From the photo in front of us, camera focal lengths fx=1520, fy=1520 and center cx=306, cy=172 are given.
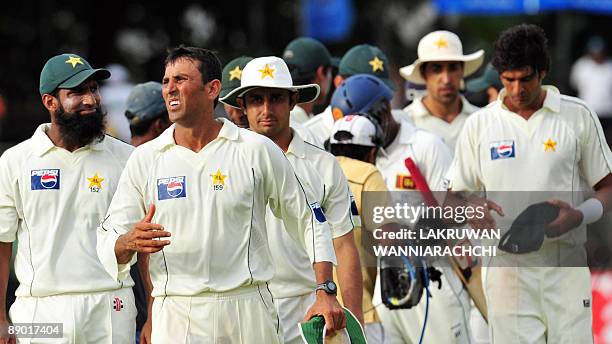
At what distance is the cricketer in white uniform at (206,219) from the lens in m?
7.85

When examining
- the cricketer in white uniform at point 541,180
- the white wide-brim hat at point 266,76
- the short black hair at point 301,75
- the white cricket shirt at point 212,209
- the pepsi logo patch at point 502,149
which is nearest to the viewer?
the white cricket shirt at point 212,209

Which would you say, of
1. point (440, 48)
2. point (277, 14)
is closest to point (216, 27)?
A: point (277, 14)

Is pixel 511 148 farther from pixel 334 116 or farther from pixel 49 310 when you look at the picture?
pixel 49 310

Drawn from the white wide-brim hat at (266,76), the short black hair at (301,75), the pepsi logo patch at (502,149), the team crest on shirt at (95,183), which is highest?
the short black hair at (301,75)

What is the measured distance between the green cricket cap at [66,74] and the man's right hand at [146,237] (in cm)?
194

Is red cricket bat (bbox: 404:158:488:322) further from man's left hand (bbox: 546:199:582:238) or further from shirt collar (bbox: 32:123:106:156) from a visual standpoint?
shirt collar (bbox: 32:123:106:156)

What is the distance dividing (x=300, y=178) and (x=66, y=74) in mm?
1639

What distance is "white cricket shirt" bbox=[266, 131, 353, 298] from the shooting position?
29.4 ft

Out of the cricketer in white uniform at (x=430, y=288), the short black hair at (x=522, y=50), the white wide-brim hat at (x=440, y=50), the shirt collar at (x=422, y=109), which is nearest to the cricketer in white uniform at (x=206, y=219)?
the short black hair at (x=522, y=50)

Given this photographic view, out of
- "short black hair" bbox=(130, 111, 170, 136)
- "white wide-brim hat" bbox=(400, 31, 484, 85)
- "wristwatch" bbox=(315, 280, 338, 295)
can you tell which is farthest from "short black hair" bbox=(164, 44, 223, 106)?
"white wide-brim hat" bbox=(400, 31, 484, 85)

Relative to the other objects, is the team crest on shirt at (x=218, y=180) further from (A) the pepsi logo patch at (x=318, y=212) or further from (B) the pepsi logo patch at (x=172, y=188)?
(A) the pepsi logo patch at (x=318, y=212)

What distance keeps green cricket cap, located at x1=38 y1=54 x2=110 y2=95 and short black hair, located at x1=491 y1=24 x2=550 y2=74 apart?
2505 millimetres

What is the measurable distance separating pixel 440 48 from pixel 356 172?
3233mm

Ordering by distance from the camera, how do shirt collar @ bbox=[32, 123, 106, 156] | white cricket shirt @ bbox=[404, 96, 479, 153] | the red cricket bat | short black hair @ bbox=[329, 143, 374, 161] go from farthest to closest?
white cricket shirt @ bbox=[404, 96, 479, 153], the red cricket bat, short black hair @ bbox=[329, 143, 374, 161], shirt collar @ bbox=[32, 123, 106, 156]
